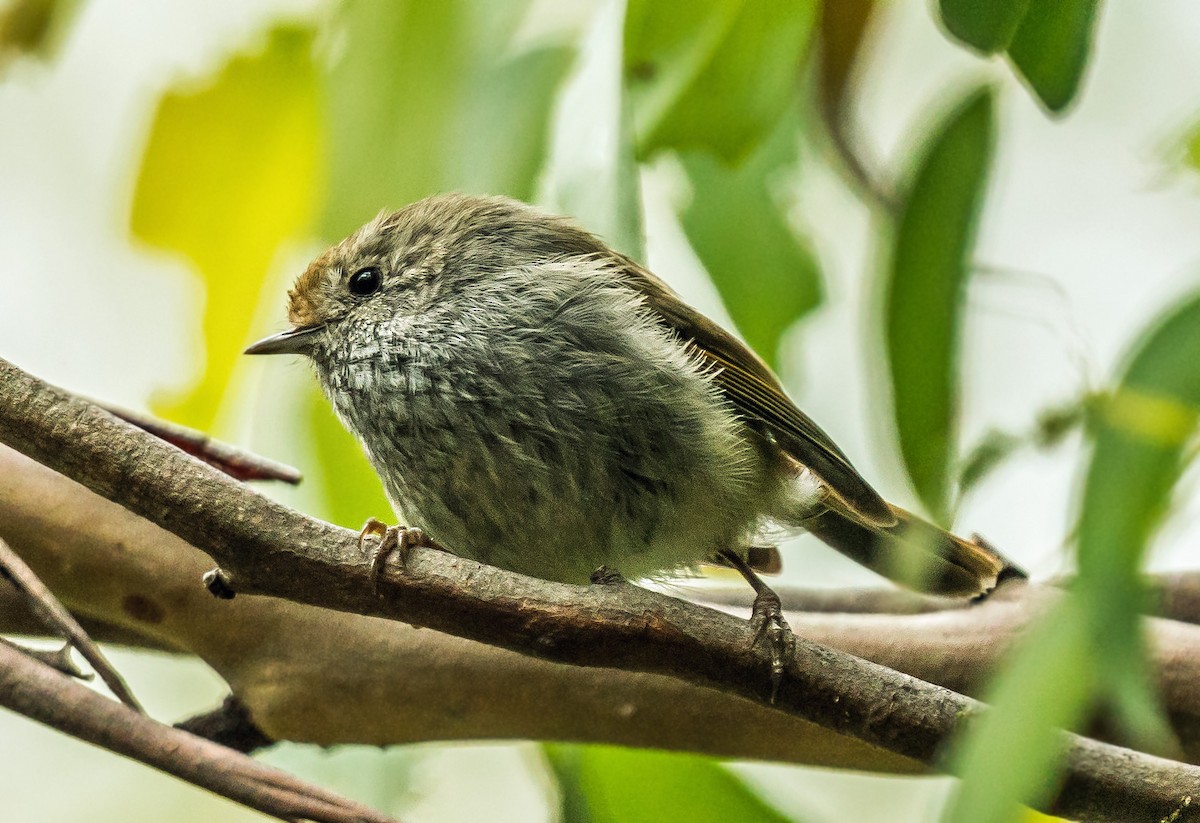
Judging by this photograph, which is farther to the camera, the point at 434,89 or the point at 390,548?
the point at 434,89

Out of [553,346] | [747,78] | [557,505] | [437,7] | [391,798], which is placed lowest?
[391,798]

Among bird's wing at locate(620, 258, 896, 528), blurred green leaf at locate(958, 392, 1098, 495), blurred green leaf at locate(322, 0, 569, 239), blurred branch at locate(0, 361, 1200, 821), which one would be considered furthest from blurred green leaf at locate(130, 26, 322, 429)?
blurred green leaf at locate(958, 392, 1098, 495)

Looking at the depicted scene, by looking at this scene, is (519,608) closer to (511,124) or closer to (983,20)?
(983,20)

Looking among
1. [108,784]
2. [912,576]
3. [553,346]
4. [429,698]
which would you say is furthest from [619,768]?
[108,784]

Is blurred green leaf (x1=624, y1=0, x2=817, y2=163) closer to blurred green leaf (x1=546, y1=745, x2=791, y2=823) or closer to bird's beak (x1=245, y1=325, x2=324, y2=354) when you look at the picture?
bird's beak (x1=245, y1=325, x2=324, y2=354)

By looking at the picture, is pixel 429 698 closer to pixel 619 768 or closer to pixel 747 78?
pixel 619 768

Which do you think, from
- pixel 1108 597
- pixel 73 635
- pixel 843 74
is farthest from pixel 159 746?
pixel 843 74
